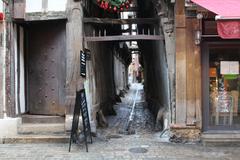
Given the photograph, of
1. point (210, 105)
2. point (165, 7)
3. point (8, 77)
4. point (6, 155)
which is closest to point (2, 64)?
point (8, 77)

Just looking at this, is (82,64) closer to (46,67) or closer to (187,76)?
(46,67)

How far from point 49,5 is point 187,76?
389 cm

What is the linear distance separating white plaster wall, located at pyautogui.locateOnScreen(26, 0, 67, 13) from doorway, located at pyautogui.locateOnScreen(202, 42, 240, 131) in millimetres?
3707

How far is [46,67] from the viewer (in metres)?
11.3

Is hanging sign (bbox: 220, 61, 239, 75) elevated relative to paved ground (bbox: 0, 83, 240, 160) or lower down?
elevated

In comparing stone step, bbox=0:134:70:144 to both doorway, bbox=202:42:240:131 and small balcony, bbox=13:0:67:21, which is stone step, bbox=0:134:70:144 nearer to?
small balcony, bbox=13:0:67:21

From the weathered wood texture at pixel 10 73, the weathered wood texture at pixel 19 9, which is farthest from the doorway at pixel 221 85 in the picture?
the weathered wood texture at pixel 10 73

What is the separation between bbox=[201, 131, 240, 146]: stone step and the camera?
985 cm

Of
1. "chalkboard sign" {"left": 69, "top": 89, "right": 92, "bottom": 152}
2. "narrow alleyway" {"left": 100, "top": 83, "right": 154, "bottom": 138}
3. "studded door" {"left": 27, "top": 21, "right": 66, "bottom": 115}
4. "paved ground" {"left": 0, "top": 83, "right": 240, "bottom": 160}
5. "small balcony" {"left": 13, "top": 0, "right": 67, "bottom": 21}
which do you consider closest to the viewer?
"paved ground" {"left": 0, "top": 83, "right": 240, "bottom": 160}

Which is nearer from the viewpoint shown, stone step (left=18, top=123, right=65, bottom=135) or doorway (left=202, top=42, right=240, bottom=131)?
doorway (left=202, top=42, right=240, bottom=131)

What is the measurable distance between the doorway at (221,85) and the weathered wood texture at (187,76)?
293 mm

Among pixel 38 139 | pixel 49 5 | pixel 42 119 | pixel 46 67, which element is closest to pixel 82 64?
pixel 46 67

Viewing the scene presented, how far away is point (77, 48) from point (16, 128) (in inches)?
99.5

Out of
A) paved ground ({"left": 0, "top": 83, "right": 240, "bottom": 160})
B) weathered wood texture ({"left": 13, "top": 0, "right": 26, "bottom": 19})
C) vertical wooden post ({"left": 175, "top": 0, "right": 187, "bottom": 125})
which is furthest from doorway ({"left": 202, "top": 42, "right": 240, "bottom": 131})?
weathered wood texture ({"left": 13, "top": 0, "right": 26, "bottom": 19})
